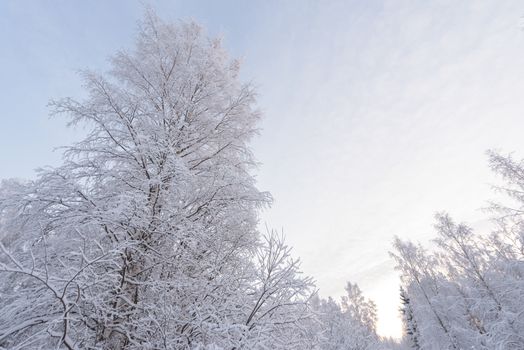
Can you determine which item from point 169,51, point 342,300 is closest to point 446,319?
point 342,300

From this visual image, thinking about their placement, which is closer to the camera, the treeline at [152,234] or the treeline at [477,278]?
the treeline at [152,234]

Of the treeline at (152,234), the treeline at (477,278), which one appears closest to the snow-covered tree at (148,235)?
the treeline at (152,234)

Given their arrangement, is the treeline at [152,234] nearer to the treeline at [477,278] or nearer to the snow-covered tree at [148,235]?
the snow-covered tree at [148,235]

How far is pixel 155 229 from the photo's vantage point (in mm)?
3691

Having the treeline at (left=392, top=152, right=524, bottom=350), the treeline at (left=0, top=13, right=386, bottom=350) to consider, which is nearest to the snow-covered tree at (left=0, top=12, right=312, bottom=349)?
the treeline at (left=0, top=13, right=386, bottom=350)

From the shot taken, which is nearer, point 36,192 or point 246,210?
point 36,192

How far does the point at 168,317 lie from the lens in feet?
9.70

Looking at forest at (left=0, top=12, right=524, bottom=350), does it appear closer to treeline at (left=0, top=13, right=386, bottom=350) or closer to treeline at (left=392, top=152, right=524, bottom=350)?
treeline at (left=0, top=13, right=386, bottom=350)

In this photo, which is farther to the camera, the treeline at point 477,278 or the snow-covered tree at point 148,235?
the treeline at point 477,278

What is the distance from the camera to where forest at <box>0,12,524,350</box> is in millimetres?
2928

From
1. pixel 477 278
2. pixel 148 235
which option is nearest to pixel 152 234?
pixel 148 235

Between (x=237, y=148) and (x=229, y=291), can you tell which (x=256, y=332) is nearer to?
(x=229, y=291)

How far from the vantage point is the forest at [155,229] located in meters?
2.93

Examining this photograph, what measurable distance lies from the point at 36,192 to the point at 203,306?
2.64 metres
